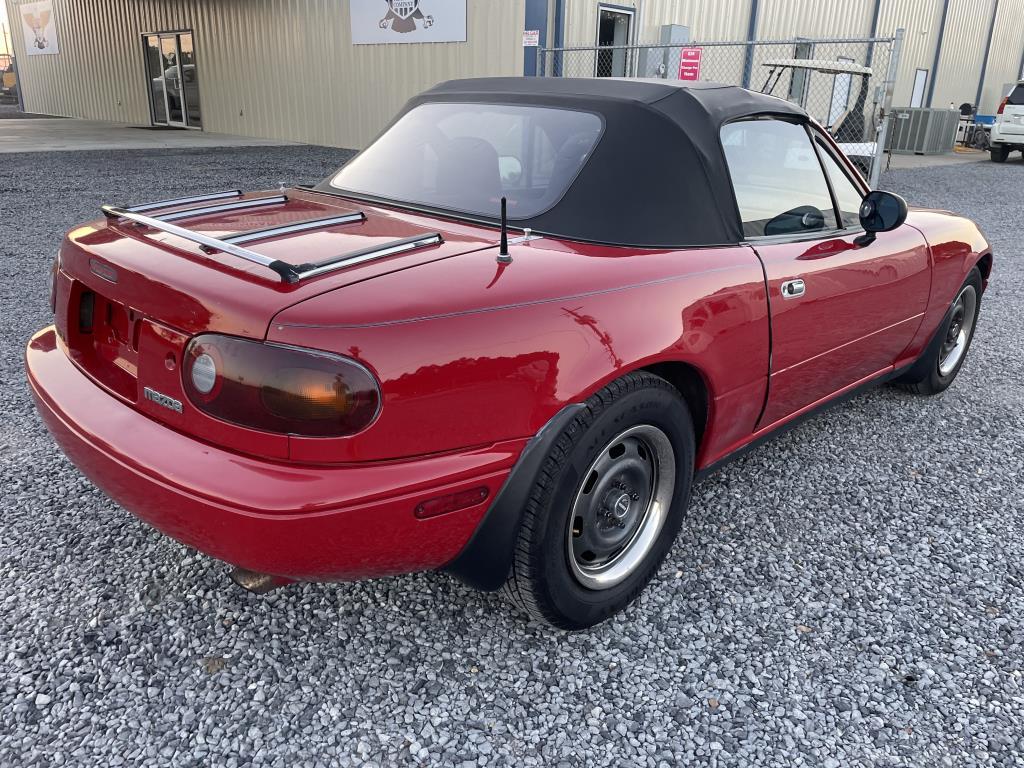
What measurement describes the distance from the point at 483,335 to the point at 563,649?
38.5 inches

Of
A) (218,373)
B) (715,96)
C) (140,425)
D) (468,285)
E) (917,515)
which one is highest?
(715,96)

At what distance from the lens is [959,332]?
13.8 feet

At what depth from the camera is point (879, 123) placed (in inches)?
345

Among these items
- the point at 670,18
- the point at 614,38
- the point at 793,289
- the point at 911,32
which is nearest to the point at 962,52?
the point at 911,32

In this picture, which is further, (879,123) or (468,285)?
(879,123)

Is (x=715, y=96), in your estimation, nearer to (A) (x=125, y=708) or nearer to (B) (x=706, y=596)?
(B) (x=706, y=596)

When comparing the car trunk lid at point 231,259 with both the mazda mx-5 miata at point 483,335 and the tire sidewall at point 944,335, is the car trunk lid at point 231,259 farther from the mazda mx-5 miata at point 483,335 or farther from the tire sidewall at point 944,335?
the tire sidewall at point 944,335

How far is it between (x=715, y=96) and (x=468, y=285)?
4.45 feet

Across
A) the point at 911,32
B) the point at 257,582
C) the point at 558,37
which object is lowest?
the point at 257,582

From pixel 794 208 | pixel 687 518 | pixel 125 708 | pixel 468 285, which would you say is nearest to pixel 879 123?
pixel 794 208

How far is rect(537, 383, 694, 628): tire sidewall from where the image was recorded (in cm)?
199

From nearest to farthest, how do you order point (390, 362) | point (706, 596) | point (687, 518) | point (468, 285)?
1. point (390, 362)
2. point (468, 285)
3. point (706, 596)
4. point (687, 518)

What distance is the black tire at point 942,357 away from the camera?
3.84 meters

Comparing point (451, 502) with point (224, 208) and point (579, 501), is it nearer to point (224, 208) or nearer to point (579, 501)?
point (579, 501)
